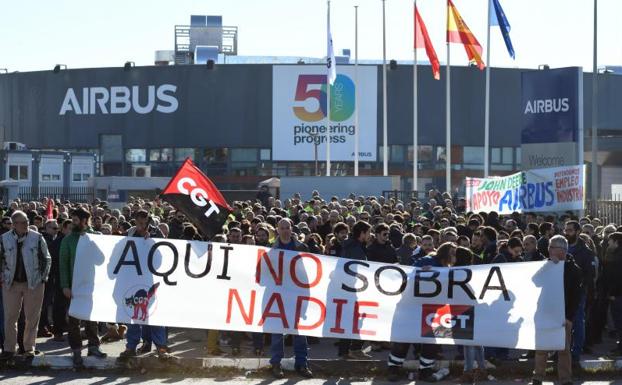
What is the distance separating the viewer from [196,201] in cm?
1487

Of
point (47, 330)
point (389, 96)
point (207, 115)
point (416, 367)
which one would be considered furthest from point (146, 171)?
point (416, 367)

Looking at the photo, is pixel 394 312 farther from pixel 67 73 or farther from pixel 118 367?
pixel 67 73

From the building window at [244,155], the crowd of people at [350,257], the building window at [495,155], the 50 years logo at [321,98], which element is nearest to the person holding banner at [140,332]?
the crowd of people at [350,257]

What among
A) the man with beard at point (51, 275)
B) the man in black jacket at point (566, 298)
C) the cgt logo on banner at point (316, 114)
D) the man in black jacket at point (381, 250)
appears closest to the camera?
the man in black jacket at point (566, 298)

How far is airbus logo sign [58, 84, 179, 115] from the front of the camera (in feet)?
213

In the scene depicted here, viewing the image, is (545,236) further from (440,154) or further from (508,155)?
(508,155)

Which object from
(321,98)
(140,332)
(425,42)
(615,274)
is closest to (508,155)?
(321,98)

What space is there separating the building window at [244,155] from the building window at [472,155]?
11930 millimetres

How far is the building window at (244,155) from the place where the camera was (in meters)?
63.8

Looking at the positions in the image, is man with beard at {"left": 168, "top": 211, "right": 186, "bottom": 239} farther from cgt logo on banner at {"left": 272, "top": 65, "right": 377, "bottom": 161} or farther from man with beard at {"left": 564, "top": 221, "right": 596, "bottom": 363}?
cgt logo on banner at {"left": 272, "top": 65, "right": 377, "bottom": 161}

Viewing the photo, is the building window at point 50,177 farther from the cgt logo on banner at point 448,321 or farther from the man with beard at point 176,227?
the cgt logo on banner at point 448,321

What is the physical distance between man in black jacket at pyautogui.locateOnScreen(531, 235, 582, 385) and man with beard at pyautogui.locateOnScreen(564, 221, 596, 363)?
2.00 ft

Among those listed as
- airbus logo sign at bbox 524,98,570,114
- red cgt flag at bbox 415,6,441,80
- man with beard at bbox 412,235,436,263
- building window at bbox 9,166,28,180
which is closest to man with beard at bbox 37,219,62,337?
man with beard at bbox 412,235,436,263

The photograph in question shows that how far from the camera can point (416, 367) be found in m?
12.5
